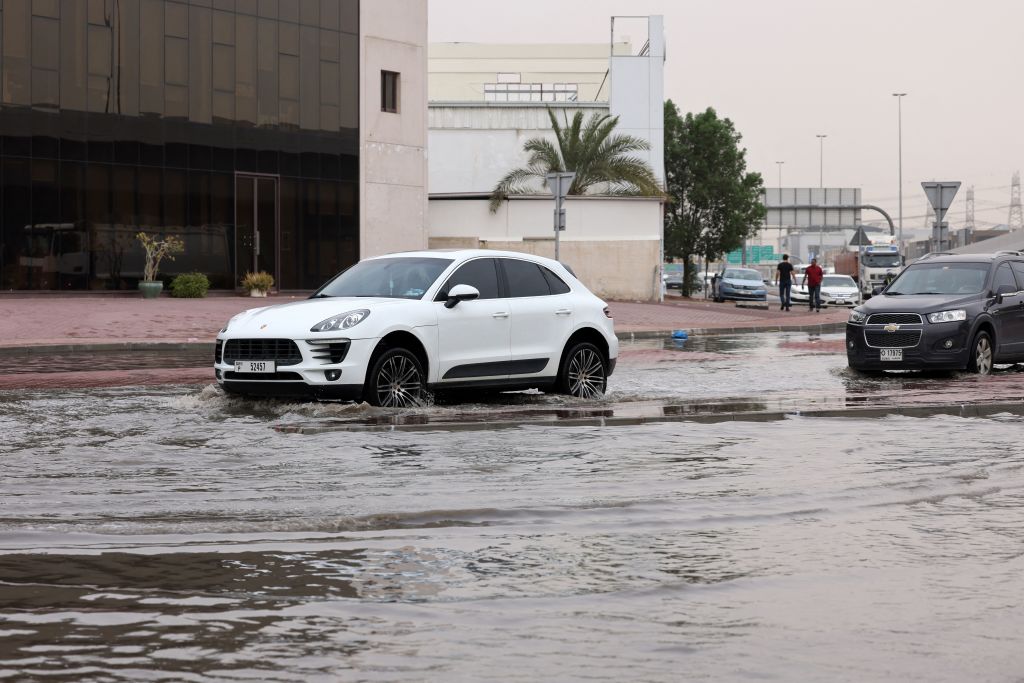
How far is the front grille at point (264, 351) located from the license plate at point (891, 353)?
900 cm

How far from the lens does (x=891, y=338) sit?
19516 mm

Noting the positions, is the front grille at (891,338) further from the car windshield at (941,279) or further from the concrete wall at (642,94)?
the concrete wall at (642,94)

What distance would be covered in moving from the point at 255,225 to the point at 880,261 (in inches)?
1611

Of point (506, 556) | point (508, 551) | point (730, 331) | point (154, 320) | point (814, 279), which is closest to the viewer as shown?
point (506, 556)

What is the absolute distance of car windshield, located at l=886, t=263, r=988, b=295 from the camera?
66.8 feet

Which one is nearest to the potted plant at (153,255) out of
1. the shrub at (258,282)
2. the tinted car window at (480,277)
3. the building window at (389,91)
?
the shrub at (258,282)

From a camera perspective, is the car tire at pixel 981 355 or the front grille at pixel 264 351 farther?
the car tire at pixel 981 355

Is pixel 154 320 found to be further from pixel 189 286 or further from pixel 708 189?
pixel 708 189

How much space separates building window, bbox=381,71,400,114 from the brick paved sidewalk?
8796mm

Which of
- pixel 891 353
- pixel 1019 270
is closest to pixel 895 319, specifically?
pixel 891 353

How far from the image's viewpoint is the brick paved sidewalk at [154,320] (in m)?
28.4

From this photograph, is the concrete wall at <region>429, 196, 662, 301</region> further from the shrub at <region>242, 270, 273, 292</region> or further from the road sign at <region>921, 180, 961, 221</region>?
the road sign at <region>921, 180, 961, 221</region>

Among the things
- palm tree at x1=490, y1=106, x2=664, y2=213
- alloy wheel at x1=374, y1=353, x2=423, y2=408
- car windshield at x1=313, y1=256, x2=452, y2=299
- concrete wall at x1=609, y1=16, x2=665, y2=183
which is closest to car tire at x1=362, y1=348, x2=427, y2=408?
alloy wheel at x1=374, y1=353, x2=423, y2=408

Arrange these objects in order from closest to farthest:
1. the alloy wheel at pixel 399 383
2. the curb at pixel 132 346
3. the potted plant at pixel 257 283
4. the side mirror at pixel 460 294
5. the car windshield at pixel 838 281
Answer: the alloy wheel at pixel 399 383 < the side mirror at pixel 460 294 < the curb at pixel 132 346 < the potted plant at pixel 257 283 < the car windshield at pixel 838 281
